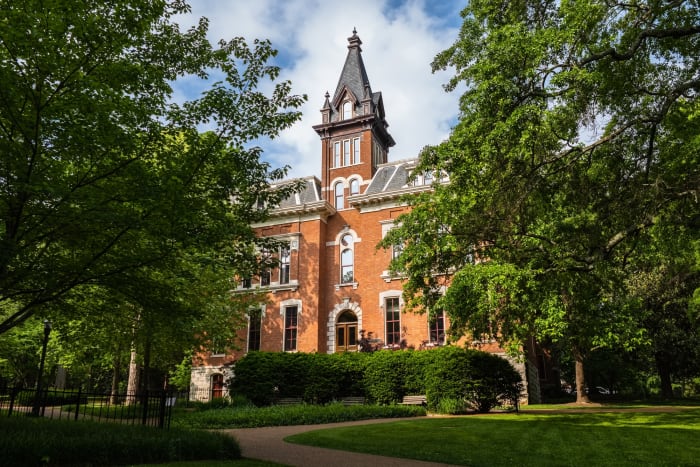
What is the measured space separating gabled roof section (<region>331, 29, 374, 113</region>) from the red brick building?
43.2 inches

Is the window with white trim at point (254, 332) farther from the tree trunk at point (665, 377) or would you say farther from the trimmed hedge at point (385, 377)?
the tree trunk at point (665, 377)

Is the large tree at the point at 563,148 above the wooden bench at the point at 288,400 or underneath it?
above

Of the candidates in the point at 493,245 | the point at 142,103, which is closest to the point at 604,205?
the point at 493,245

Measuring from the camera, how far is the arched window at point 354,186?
31.3 metres

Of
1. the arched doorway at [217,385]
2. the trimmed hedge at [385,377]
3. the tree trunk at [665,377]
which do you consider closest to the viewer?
the trimmed hedge at [385,377]

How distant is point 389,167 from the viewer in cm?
3114

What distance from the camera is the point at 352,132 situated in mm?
32812

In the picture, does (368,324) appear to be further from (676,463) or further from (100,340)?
(676,463)

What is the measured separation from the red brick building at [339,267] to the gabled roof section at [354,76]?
3.60 feet

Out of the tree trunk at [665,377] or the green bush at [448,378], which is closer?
the green bush at [448,378]

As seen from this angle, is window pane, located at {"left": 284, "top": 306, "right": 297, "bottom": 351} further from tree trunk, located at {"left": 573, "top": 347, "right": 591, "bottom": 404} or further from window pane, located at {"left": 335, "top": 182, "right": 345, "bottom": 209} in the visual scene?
tree trunk, located at {"left": 573, "top": 347, "right": 591, "bottom": 404}

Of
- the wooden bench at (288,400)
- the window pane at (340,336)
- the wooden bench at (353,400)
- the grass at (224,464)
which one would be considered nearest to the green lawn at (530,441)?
the grass at (224,464)

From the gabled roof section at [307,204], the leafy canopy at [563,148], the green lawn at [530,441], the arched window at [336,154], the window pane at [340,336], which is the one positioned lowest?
the green lawn at [530,441]

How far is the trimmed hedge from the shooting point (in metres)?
19.6
